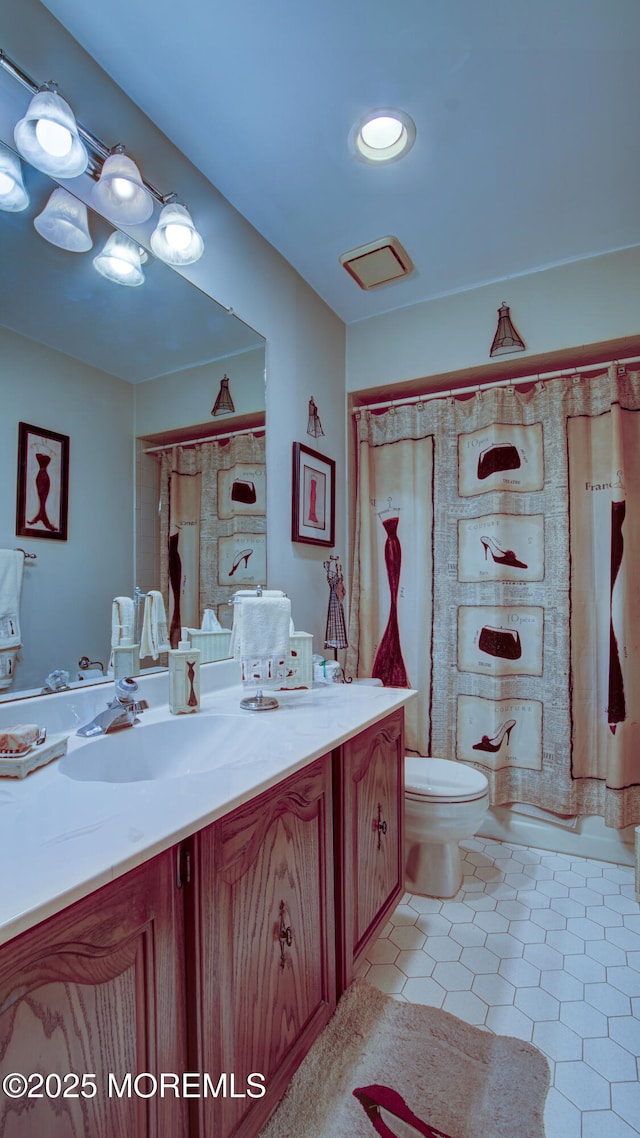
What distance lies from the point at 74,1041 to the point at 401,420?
2.44 meters

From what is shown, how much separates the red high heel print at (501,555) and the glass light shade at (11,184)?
1976 millimetres

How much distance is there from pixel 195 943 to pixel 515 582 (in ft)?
6.26

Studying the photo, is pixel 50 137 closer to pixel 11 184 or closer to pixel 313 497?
pixel 11 184

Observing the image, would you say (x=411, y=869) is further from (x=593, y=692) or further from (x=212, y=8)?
(x=212, y=8)

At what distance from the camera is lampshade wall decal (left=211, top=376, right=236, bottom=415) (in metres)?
1.73

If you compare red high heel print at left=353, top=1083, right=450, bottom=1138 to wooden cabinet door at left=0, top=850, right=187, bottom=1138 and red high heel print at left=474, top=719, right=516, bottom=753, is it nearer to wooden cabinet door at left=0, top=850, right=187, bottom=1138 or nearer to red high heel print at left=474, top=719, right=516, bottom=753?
wooden cabinet door at left=0, top=850, right=187, bottom=1138

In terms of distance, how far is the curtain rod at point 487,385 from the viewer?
2196 millimetres

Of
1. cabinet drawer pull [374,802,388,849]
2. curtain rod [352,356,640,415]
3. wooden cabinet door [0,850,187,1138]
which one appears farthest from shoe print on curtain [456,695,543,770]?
wooden cabinet door [0,850,187,1138]

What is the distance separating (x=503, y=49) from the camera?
1.33 meters

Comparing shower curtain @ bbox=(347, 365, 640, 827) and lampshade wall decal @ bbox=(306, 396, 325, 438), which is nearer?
shower curtain @ bbox=(347, 365, 640, 827)

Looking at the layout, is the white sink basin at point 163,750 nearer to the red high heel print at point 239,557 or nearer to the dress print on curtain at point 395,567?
the red high heel print at point 239,557

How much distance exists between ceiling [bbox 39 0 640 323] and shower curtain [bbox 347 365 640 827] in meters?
0.71

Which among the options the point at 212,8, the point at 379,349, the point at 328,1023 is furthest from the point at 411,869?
the point at 212,8

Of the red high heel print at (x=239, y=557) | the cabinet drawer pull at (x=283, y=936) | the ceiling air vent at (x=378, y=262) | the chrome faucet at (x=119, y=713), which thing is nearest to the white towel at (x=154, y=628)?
the chrome faucet at (x=119, y=713)
